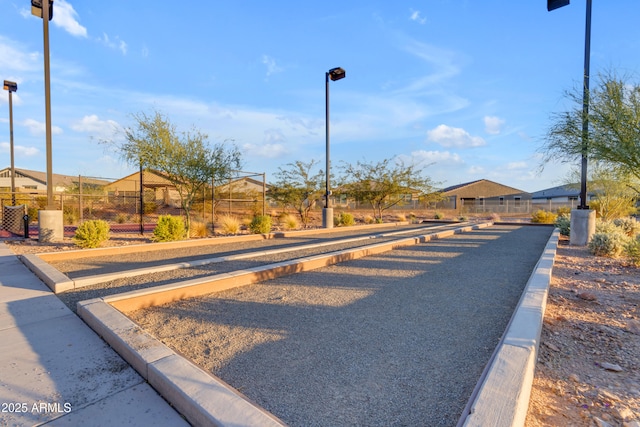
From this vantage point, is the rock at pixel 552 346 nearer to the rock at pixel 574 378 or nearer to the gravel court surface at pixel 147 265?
the rock at pixel 574 378

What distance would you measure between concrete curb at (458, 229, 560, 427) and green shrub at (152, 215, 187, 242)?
976 centimetres

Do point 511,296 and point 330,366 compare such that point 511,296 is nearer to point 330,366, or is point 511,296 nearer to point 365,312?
point 365,312

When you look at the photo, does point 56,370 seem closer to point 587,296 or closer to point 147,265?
point 147,265

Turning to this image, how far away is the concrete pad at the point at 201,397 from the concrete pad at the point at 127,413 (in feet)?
0.22

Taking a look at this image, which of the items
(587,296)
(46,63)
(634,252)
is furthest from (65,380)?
(46,63)

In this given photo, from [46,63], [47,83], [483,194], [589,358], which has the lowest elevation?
[589,358]

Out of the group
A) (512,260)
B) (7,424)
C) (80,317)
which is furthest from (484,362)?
(512,260)

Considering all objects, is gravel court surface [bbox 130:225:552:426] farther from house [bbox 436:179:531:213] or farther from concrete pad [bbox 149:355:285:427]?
house [bbox 436:179:531:213]

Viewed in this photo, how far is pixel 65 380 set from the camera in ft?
8.40

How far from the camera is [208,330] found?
3627 mm

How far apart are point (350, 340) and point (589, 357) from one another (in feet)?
7.19

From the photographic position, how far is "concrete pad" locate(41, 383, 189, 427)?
2.10 m

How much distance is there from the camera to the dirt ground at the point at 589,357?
2.24 metres

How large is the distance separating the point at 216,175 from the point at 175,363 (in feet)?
36.3
